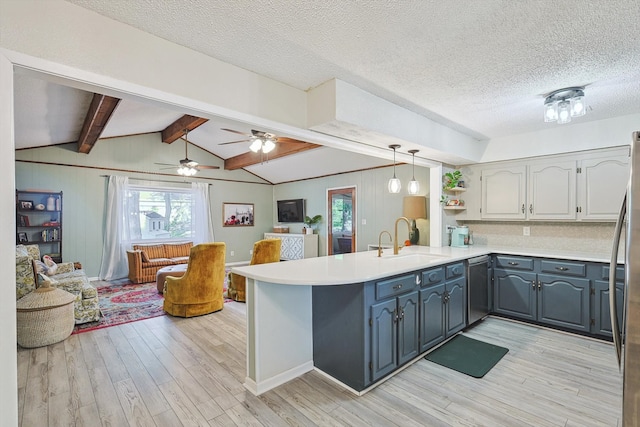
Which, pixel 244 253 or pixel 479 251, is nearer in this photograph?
pixel 479 251

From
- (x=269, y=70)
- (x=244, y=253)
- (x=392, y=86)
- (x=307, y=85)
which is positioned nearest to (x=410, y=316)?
(x=392, y=86)

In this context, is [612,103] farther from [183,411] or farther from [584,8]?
[183,411]

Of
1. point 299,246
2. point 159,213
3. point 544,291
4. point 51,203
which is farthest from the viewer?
point 299,246

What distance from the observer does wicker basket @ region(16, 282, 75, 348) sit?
9.70ft

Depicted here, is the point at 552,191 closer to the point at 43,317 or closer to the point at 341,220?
the point at 341,220

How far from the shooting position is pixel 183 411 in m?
2.05

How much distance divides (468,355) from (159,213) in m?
6.79

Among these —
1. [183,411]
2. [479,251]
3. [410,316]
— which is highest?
[479,251]

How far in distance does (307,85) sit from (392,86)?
0.69m

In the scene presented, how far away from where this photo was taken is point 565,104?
2.61 m

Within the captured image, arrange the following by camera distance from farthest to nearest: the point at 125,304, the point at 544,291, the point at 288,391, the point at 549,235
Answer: the point at 125,304, the point at 549,235, the point at 544,291, the point at 288,391

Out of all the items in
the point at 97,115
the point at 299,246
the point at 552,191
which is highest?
the point at 97,115

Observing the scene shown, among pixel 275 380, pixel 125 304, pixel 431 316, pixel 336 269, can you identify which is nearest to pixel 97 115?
pixel 125 304

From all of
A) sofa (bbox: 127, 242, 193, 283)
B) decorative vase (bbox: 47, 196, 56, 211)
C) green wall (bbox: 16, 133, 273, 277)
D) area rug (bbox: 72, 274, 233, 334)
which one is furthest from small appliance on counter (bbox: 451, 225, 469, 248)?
decorative vase (bbox: 47, 196, 56, 211)
